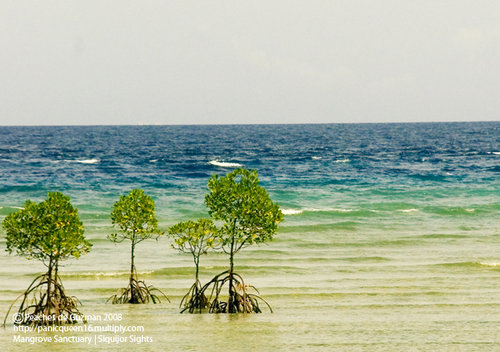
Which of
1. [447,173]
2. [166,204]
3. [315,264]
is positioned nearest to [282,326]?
[315,264]

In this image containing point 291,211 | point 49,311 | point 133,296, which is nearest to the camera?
point 49,311

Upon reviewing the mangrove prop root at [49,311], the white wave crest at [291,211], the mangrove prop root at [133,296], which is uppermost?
the mangrove prop root at [49,311]

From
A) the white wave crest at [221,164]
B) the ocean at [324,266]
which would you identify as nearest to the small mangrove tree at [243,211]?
the ocean at [324,266]

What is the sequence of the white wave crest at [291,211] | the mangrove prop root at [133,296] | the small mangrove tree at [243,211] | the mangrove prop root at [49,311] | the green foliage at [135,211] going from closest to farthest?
the mangrove prop root at [49,311]
the small mangrove tree at [243,211]
the green foliage at [135,211]
the mangrove prop root at [133,296]
the white wave crest at [291,211]

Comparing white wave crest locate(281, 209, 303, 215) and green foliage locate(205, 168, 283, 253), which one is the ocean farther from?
green foliage locate(205, 168, 283, 253)

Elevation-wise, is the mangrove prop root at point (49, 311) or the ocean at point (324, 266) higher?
→ the mangrove prop root at point (49, 311)

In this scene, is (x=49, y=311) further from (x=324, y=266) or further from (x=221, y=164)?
(x=221, y=164)

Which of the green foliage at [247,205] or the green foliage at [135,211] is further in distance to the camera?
Answer: the green foliage at [135,211]

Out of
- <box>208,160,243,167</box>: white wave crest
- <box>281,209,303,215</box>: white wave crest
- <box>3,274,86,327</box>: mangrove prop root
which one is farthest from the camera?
<box>208,160,243,167</box>: white wave crest

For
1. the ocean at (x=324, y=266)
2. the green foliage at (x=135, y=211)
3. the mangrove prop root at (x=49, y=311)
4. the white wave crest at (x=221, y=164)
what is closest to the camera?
the ocean at (x=324, y=266)

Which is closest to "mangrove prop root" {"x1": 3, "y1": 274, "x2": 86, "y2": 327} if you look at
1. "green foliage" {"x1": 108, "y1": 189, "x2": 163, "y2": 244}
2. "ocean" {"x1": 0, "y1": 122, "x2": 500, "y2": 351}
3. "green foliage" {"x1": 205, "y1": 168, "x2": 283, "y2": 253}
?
"ocean" {"x1": 0, "y1": 122, "x2": 500, "y2": 351}

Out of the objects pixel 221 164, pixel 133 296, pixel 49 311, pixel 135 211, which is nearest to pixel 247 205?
pixel 135 211

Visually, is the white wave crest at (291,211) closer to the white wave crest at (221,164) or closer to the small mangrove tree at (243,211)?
the small mangrove tree at (243,211)

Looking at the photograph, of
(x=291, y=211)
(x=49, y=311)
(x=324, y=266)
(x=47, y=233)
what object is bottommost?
(x=324, y=266)
